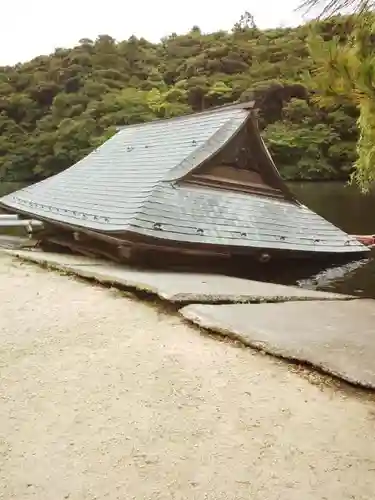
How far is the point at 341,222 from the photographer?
1362 centimetres

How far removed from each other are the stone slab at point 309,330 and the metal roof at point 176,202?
99.2 inches

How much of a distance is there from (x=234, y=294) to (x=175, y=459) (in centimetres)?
301

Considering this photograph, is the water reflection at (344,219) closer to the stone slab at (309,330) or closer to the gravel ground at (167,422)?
the stone slab at (309,330)

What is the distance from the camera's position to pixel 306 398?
2.74m

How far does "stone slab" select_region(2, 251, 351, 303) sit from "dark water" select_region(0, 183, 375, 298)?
85.1 inches

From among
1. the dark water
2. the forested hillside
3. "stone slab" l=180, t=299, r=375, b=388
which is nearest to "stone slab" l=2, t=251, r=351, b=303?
"stone slab" l=180, t=299, r=375, b=388

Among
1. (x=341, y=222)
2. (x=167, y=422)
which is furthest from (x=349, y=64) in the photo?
(x=341, y=222)

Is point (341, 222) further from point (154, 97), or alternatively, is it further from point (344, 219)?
point (154, 97)

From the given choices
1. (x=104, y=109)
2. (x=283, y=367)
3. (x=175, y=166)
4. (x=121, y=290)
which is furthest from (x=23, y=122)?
(x=283, y=367)

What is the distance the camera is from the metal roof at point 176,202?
23.5ft

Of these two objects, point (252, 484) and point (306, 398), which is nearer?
point (252, 484)

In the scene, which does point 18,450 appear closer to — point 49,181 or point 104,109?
point 49,181

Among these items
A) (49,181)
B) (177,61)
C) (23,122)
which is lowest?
(49,181)

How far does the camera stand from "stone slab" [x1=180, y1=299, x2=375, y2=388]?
315cm
